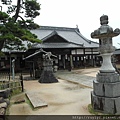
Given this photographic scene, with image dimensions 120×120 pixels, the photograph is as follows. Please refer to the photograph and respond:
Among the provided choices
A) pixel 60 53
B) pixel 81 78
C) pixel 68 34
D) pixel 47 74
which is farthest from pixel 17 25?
pixel 68 34

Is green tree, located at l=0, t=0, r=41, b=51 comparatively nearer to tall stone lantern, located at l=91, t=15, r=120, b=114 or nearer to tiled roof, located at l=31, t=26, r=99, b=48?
tall stone lantern, located at l=91, t=15, r=120, b=114

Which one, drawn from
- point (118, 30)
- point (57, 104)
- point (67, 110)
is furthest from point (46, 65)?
point (118, 30)

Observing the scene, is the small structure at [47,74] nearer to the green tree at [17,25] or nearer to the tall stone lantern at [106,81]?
the green tree at [17,25]

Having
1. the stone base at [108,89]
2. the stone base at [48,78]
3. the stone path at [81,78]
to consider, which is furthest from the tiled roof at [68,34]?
the stone base at [108,89]

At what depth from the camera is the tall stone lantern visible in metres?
4.68

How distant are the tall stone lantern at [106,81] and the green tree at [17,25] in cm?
569

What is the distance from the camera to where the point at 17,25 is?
9750 millimetres

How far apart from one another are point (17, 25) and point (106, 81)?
7204 millimetres

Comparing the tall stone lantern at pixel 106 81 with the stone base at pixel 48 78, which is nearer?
the tall stone lantern at pixel 106 81

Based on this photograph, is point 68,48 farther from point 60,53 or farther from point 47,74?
point 47,74

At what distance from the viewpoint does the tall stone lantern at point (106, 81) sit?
4.68 m

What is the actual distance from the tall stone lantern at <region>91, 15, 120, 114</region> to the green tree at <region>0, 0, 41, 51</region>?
18.7ft

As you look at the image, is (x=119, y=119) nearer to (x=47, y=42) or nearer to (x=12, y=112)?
(x=12, y=112)

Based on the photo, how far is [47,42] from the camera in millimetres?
21781
